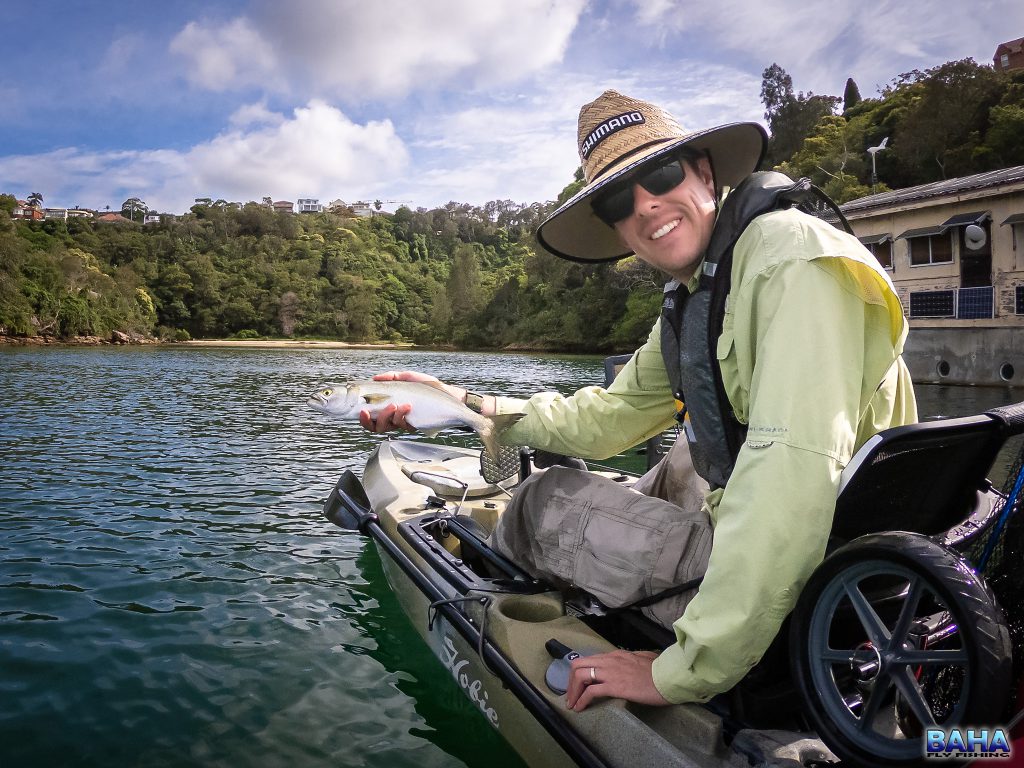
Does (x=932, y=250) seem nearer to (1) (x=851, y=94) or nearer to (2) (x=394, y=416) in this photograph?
(2) (x=394, y=416)

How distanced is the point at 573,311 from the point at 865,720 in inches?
2652

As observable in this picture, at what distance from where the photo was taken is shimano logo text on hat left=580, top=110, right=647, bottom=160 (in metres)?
2.73

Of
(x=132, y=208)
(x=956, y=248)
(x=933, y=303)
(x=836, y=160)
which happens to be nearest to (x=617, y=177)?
(x=956, y=248)

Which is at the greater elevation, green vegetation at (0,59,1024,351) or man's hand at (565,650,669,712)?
green vegetation at (0,59,1024,351)

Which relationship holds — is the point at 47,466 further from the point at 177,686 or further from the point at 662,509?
the point at 662,509

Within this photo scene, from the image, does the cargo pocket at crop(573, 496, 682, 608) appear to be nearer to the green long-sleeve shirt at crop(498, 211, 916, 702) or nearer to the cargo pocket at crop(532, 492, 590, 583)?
the cargo pocket at crop(532, 492, 590, 583)

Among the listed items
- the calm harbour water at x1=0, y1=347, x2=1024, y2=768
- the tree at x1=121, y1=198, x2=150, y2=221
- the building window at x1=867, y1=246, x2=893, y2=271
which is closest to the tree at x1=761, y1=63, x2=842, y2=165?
the building window at x1=867, y1=246, x2=893, y2=271

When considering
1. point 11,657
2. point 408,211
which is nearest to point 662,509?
point 11,657

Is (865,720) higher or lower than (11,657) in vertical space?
higher

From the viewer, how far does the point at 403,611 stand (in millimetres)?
5062

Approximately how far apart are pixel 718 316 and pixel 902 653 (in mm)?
1151

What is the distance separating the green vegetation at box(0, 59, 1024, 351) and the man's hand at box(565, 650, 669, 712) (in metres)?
39.7

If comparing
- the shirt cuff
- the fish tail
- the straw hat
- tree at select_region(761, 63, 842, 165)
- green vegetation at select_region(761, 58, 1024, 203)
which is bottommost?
the shirt cuff

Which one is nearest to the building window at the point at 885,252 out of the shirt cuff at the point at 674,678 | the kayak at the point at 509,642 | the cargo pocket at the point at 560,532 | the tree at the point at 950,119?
the tree at the point at 950,119
